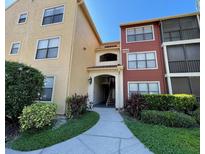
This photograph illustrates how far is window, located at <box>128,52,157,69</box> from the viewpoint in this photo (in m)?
11.4

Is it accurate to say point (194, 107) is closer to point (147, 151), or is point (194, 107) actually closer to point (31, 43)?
point (147, 151)

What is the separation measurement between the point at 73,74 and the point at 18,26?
819 cm

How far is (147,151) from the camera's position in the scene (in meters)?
3.71

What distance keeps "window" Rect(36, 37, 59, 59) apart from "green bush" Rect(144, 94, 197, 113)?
8150 mm

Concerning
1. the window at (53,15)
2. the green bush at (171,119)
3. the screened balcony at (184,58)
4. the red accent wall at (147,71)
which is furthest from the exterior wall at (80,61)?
the screened balcony at (184,58)

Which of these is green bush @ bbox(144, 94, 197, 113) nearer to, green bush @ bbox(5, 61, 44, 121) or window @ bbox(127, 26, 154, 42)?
Answer: window @ bbox(127, 26, 154, 42)

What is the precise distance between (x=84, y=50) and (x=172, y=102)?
8913 mm

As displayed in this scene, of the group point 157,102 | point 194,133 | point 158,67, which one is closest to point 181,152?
point 194,133

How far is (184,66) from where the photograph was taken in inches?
411

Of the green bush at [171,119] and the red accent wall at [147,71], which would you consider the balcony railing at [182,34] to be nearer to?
the red accent wall at [147,71]

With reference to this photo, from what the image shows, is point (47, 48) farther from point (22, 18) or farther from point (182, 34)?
point (182, 34)

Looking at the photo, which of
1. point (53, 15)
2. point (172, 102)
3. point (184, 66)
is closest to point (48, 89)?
point (53, 15)

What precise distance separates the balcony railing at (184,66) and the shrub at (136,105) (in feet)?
15.5

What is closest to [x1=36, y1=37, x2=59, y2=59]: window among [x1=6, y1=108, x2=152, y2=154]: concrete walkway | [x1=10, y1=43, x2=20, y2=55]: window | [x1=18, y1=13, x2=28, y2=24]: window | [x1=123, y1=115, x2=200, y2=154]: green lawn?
[x1=10, y1=43, x2=20, y2=55]: window
